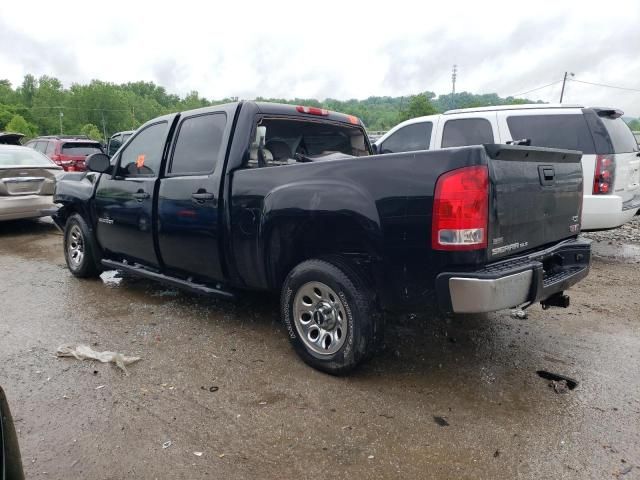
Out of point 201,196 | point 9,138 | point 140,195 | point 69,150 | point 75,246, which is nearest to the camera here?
point 201,196

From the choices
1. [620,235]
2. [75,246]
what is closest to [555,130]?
[620,235]

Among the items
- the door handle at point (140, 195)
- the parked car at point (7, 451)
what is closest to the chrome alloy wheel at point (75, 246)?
the door handle at point (140, 195)

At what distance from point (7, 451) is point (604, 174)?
646cm

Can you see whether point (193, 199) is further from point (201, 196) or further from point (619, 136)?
point (619, 136)

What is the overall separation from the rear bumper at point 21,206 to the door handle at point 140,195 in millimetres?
4393

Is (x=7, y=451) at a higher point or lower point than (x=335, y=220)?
lower

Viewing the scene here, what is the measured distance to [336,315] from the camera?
130 inches

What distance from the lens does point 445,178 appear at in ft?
8.84

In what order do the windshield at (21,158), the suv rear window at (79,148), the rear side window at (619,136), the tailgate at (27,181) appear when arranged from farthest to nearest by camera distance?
the suv rear window at (79,148) < the windshield at (21,158) < the tailgate at (27,181) < the rear side window at (619,136)

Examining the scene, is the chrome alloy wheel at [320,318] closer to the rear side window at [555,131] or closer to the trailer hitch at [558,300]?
the trailer hitch at [558,300]

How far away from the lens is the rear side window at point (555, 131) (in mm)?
6074

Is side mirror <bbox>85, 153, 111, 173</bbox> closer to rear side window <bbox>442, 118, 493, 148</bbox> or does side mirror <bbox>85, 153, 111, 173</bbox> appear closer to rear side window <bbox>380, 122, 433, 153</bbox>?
rear side window <bbox>380, 122, 433, 153</bbox>

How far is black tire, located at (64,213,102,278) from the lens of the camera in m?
5.49

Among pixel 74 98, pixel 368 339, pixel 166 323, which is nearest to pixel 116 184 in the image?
pixel 166 323
